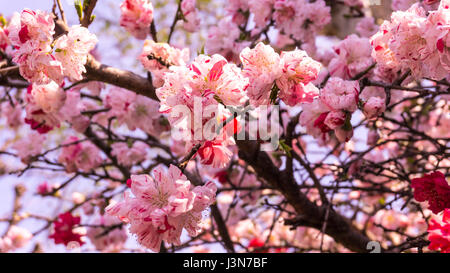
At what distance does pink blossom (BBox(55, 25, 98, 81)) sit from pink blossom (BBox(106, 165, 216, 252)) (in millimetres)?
500

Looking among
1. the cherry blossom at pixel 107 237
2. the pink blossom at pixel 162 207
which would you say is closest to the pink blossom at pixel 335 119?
the pink blossom at pixel 162 207

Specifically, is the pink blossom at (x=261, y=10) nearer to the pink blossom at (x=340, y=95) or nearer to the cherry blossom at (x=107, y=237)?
the pink blossom at (x=340, y=95)

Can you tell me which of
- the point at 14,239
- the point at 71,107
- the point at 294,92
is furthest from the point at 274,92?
the point at 14,239

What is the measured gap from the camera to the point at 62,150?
2.56 meters

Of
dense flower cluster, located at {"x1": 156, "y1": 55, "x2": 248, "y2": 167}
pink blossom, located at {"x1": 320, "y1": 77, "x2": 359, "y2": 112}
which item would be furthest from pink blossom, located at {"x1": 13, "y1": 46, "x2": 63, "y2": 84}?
pink blossom, located at {"x1": 320, "y1": 77, "x2": 359, "y2": 112}

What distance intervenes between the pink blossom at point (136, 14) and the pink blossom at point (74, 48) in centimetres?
63

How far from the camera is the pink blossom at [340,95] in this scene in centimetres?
131

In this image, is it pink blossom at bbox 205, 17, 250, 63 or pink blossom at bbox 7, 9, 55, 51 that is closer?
pink blossom at bbox 7, 9, 55, 51

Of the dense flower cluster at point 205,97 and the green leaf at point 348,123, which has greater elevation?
the green leaf at point 348,123

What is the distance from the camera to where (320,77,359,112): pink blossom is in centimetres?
131

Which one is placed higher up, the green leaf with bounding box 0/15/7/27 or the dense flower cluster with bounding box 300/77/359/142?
the green leaf with bounding box 0/15/7/27

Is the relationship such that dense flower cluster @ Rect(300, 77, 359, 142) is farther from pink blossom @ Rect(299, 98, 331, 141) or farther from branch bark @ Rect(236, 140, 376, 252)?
branch bark @ Rect(236, 140, 376, 252)
